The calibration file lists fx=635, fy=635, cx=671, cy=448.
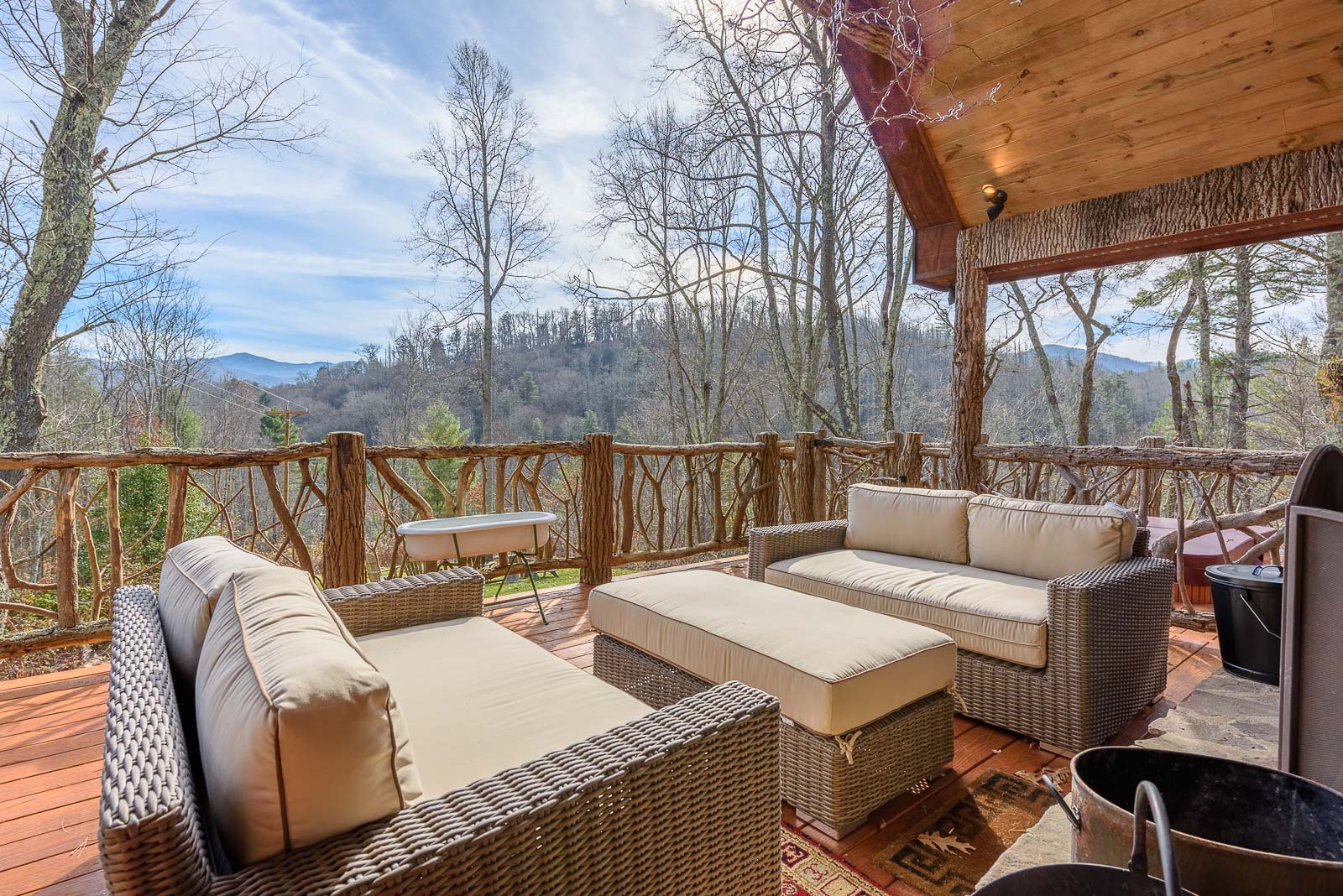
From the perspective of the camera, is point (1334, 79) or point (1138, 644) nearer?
point (1138, 644)

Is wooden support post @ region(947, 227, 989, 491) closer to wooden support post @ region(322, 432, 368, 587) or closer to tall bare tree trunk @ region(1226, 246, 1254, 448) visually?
wooden support post @ region(322, 432, 368, 587)

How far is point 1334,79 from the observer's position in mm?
2740

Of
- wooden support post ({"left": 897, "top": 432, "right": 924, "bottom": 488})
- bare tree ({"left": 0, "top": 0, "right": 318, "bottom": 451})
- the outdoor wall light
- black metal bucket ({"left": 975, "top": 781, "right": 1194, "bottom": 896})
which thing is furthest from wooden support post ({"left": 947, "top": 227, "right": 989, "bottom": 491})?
bare tree ({"left": 0, "top": 0, "right": 318, "bottom": 451})

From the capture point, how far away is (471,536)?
336 cm

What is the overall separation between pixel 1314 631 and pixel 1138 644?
1488 millimetres

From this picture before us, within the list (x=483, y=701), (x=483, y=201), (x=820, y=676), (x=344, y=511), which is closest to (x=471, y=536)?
(x=344, y=511)

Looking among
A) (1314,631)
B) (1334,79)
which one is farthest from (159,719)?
(1334,79)

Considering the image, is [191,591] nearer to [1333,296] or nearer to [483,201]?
[1333,296]

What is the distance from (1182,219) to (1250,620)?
209cm

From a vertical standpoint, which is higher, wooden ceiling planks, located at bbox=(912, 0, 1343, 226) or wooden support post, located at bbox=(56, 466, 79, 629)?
wooden ceiling planks, located at bbox=(912, 0, 1343, 226)

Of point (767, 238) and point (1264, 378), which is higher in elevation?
point (767, 238)

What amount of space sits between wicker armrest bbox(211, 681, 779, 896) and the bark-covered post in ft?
13.9

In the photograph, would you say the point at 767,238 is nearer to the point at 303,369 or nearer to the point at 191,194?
the point at 191,194

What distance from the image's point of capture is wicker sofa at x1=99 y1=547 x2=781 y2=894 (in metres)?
0.73
